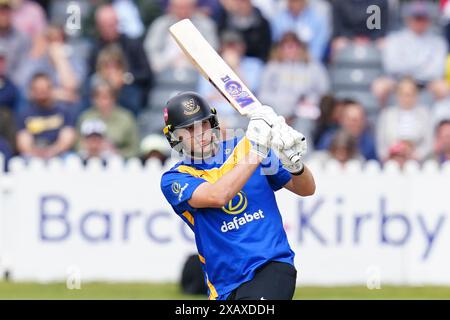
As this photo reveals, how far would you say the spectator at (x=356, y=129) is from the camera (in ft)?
42.8

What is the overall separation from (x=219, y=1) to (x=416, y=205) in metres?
4.40

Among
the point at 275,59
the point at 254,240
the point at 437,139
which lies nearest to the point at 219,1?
the point at 275,59

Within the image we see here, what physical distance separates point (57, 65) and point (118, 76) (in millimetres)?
822

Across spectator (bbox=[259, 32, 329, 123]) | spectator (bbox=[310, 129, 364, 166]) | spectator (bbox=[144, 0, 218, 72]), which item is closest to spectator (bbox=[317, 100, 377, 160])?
spectator (bbox=[310, 129, 364, 166])

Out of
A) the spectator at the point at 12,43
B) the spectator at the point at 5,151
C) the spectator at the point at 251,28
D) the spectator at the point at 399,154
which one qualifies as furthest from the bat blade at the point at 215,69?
the spectator at the point at 12,43

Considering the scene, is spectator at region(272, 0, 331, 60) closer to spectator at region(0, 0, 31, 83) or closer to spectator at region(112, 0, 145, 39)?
spectator at region(112, 0, 145, 39)

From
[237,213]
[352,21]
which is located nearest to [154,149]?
[352,21]

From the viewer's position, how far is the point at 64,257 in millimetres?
11609

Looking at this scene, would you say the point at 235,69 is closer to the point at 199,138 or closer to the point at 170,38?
the point at 170,38

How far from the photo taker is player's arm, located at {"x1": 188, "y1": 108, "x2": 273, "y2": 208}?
6262 millimetres

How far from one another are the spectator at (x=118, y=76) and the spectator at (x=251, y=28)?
4.32 feet

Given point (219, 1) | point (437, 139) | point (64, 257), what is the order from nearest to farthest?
point (64, 257), point (437, 139), point (219, 1)

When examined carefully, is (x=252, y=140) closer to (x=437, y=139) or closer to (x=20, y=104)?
(x=437, y=139)

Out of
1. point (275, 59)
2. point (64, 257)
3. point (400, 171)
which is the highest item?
point (275, 59)
